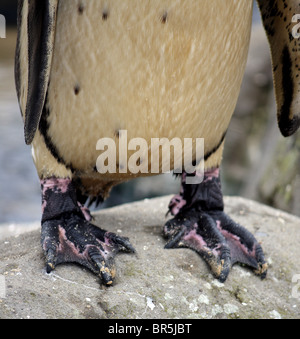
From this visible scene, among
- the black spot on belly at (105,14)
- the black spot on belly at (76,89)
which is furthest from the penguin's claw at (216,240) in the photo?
the black spot on belly at (105,14)

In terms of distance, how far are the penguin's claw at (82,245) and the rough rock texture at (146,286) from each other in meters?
0.02

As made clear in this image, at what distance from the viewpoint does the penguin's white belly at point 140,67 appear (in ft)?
3.42

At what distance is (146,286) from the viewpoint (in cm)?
113

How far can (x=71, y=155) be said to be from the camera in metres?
1.19

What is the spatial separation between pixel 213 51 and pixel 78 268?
56cm

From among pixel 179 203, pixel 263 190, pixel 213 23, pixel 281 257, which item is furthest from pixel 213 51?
pixel 263 190

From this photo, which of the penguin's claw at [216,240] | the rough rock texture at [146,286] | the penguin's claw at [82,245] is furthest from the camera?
the penguin's claw at [216,240]

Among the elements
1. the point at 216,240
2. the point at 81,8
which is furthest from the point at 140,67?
the point at 216,240

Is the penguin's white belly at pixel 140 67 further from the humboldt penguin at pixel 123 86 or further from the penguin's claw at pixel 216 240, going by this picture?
the penguin's claw at pixel 216 240

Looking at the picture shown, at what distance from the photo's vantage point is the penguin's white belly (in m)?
1.04

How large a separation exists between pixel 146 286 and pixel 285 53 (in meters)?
0.64

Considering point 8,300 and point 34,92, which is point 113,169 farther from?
point 8,300

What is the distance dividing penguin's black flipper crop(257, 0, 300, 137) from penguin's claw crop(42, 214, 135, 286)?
20.6 inches

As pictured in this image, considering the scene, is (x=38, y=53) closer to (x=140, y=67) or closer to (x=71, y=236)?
(x=140, y=67)
